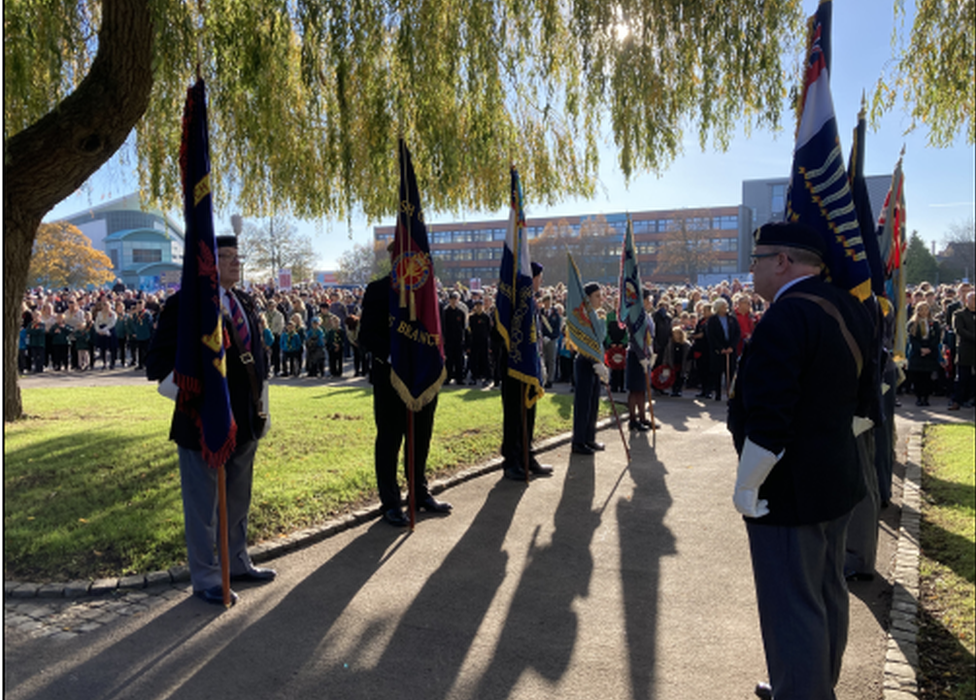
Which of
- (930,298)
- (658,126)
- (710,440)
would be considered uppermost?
(658,126)

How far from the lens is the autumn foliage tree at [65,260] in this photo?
50094 mm

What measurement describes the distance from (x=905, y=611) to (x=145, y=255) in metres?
103

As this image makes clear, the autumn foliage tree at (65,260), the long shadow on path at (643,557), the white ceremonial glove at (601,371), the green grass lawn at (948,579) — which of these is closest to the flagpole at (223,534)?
the long shadow on path at (643,557)

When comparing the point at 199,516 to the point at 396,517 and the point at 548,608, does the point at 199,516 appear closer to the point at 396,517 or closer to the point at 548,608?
the point at 396,517

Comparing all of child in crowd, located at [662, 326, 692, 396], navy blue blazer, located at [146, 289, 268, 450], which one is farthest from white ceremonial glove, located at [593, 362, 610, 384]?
child in crowd, located at [662, 326, 692, 396]

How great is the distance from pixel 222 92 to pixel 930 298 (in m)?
15.3

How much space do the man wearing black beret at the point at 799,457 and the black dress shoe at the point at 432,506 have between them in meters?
3.88

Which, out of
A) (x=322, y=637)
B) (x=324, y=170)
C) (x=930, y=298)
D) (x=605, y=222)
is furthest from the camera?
(x=605, y=222)

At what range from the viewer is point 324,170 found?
11859mm

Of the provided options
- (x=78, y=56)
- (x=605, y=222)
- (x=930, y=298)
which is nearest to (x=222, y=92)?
(x=78, y=56)

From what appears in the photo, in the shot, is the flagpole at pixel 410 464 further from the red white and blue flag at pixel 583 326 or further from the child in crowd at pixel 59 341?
the child in crowd at pixel 59 341

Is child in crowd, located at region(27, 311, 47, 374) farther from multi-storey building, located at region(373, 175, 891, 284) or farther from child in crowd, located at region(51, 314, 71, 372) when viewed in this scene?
multi-storey building, located at region(373, 175, 891, 284)

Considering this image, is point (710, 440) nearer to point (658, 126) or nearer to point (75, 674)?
point (658, 126)

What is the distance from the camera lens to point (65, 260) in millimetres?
52781
